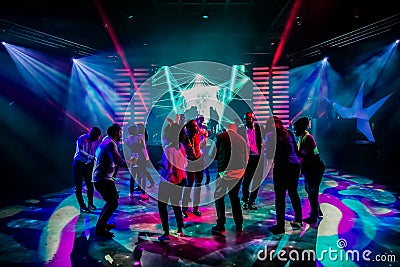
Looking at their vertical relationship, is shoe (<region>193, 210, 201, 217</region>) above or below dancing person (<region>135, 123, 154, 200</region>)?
below

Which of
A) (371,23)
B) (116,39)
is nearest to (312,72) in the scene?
(371,23)

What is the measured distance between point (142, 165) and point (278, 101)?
796 cm

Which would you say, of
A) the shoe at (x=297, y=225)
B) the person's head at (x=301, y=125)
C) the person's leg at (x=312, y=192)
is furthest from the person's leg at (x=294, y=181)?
the person's head at (x=301, y=125)

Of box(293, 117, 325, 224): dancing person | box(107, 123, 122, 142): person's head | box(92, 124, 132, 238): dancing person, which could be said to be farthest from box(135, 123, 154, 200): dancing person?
box(293, 117, 325, 224): dancing person

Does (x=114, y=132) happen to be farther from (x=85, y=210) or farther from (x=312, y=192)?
(x=312, y=192)

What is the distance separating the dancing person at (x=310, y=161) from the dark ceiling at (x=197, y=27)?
534cm

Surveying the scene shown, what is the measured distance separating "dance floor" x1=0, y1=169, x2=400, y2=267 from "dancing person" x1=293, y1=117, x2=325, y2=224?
492mm

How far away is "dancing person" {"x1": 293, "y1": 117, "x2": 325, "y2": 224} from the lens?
4008mm

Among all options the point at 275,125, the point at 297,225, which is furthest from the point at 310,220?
the point at 275,125

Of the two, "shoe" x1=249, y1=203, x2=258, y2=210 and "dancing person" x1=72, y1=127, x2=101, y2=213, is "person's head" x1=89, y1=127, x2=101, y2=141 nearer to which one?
"dancing person" x1=72, y1=127, x2=101, y2=213

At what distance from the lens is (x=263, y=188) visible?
7027mm

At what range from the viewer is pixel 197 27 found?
9.82 m

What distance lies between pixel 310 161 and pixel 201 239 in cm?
211

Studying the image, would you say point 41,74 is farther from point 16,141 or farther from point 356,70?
point 356,70
